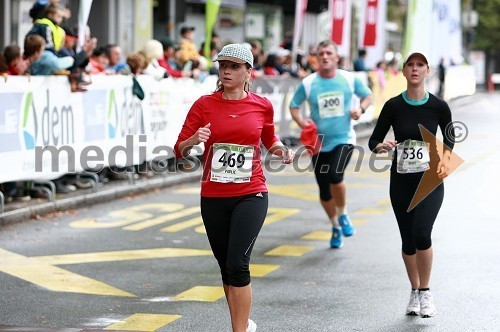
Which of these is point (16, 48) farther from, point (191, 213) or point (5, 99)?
point (191, 213)

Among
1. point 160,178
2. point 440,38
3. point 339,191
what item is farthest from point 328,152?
point 440,38

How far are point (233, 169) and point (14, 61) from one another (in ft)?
22.1

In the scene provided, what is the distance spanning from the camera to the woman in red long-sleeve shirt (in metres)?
6.55

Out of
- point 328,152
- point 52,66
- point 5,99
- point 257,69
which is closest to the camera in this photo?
point 328,152

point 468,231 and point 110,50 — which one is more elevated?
point 110,50

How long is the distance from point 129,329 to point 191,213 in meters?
6.24

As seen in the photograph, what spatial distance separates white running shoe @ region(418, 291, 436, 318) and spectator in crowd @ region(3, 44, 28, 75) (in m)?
6.52

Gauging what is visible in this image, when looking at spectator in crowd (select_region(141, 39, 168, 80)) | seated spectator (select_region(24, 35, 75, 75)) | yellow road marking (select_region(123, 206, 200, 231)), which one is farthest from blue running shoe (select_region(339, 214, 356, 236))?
spectator in crowd (select_region(141, 39, 168, 80))

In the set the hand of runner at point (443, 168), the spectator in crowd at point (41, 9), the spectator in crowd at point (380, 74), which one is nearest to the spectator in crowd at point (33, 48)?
the spectator in crowd at point (41, 9)

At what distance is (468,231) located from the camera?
11.7m

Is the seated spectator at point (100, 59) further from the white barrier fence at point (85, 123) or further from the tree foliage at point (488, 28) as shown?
the tree foliage at point (488, 28)

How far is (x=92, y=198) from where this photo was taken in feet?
46.2

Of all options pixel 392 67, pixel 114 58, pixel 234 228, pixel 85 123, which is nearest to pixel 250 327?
pixel 234 228

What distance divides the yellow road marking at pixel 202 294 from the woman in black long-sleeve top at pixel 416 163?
1434 mm
